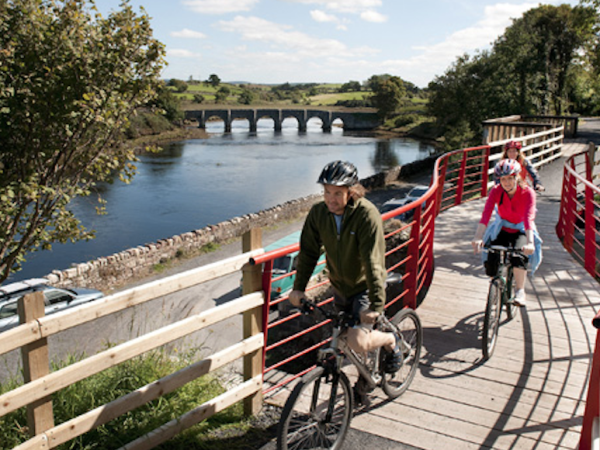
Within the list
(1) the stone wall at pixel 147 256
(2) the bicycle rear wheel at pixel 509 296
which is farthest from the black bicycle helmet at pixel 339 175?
(1) the stone wall at pixel 147 256

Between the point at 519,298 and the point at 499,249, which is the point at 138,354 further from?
the point at 519,298

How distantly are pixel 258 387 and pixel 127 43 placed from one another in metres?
8.45

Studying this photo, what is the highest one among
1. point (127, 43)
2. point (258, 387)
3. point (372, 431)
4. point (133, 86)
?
point (127, 43)

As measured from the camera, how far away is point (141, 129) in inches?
3388

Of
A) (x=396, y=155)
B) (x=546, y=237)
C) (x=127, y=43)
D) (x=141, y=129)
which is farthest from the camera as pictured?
(x=141, y=129)

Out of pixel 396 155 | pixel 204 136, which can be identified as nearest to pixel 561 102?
pixel 396 155

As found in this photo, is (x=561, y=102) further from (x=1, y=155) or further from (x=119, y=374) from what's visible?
(x=119, y=374)

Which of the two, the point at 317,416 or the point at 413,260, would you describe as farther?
the point at 413,260

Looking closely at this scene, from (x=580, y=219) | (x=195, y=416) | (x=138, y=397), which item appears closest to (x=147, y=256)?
(x=580, y=219)

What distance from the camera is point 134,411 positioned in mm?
3844

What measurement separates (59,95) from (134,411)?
756 centimetres

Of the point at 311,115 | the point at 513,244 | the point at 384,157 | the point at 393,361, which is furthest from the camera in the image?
the point at 311,115

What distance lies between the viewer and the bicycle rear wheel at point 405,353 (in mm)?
4324

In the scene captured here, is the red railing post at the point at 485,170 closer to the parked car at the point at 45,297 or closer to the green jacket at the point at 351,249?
the green jacket at the point at 351,249
